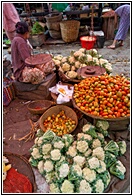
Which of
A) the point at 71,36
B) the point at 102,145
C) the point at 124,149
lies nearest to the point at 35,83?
the point at 102,145

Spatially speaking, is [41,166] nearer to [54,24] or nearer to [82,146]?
[82,146]

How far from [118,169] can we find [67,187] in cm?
60

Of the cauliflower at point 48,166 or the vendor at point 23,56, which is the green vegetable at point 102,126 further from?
the vendor at point 23,56

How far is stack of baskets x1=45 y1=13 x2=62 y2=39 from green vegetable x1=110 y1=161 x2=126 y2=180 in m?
5.60

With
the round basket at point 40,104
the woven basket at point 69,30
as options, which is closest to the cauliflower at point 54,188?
the round basket at point 40,104

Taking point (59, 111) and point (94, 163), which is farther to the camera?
point (59, 111)

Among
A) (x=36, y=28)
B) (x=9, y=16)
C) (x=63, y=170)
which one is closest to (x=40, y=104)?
(x=63, y=170)

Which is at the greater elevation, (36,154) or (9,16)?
(9,16)

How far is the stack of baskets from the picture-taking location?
6.15 meters

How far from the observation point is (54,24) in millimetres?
6246

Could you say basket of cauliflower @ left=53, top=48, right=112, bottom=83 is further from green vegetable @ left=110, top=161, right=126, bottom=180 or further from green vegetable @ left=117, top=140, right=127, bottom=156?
green vegetable @ left=110, top=161, right=126, bottom=180

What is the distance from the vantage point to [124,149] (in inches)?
82.5

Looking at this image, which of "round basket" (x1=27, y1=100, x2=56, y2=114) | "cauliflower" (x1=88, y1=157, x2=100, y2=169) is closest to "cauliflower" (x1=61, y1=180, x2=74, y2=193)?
"cauliflower" (x1=88, y1=157, x2=100, y2=169)

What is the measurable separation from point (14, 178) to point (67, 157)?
2.09ft
